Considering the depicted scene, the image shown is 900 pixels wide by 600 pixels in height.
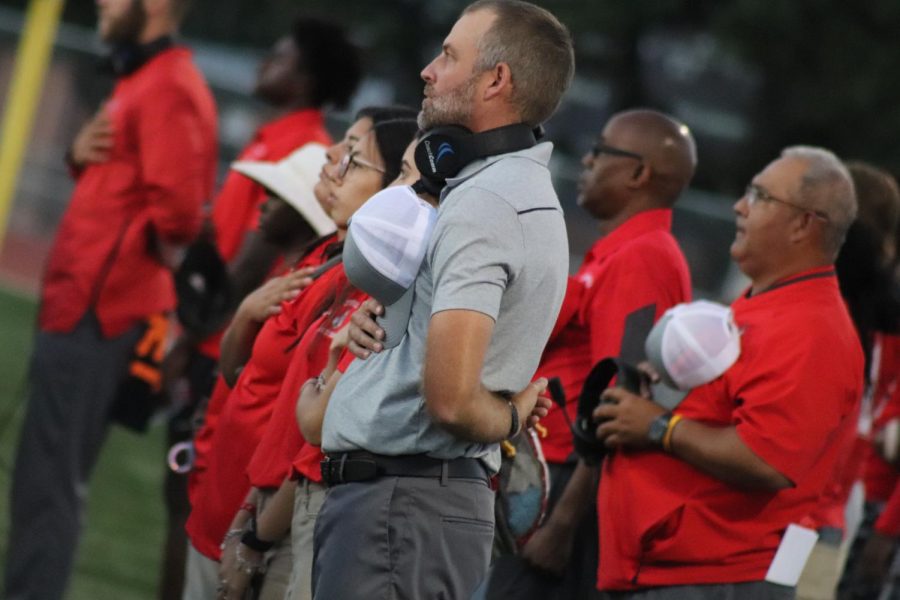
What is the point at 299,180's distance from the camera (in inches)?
212

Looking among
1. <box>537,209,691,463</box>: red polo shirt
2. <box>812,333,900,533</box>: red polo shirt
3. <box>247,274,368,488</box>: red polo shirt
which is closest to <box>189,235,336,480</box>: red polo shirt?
<box>247,274,368,488</box>: red polo shirt

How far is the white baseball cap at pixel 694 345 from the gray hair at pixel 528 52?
1104mm

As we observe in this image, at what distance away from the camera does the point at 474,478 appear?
3.77 m

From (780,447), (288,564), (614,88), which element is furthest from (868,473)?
(614,88)

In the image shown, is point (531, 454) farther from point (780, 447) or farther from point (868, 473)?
point (868, 473)

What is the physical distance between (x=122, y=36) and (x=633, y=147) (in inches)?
88.7

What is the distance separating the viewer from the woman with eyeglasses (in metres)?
4.39

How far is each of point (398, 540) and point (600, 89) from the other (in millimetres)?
24154

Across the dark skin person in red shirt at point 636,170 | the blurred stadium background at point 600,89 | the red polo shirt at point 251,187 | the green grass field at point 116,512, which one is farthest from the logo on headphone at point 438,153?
the blurred stadium background at point 600,89

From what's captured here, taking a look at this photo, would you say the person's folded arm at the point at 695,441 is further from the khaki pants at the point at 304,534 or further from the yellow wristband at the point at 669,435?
the khaki pants at the point at 304,534

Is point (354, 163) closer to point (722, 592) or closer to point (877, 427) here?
point (722, 592)

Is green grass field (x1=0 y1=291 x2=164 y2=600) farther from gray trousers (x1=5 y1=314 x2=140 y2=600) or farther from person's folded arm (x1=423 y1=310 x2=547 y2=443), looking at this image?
person's folded arm (x1=423 y1=310 x2=547 y2=443)

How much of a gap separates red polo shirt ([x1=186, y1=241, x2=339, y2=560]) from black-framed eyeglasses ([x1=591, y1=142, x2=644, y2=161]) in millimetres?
1486

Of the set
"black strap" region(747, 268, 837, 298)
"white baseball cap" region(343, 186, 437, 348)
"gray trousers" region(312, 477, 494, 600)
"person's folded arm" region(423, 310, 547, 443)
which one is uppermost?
"black strap" region(747, 268, 837, 298)
